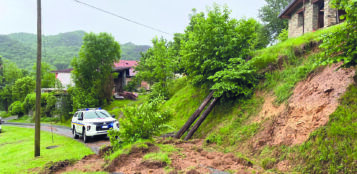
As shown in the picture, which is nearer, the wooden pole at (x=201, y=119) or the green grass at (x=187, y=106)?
the wooden pole at (x=201, y=119)

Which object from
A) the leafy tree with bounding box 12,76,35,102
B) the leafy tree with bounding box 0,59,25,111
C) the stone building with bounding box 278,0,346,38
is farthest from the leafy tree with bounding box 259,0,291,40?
the leafy tree with bounding box 0,59,25,111

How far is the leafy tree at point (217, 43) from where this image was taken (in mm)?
12155

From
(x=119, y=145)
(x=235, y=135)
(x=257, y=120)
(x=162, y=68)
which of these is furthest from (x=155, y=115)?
(x=162, y=68)

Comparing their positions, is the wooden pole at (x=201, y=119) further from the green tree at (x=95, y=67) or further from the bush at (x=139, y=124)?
the green tree at (x=95, y=67)

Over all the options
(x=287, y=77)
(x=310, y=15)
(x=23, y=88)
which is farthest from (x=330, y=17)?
A: (x=23, y=88)

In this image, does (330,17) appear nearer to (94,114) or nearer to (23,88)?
(94,114)

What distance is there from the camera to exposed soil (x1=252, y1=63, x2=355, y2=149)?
6723mm

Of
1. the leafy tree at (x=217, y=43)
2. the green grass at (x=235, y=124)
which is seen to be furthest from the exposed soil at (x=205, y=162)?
the leafy tree at (x=217, y=43)

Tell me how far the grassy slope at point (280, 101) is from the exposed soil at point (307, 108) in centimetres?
32

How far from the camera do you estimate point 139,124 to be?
884 centimetres

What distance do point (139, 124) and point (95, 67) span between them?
25.9 m

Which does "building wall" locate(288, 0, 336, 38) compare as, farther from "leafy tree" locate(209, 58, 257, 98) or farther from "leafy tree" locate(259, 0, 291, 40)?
"leafy tree" locate(259, 0, 291, 40)

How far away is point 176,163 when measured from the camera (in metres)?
6.84

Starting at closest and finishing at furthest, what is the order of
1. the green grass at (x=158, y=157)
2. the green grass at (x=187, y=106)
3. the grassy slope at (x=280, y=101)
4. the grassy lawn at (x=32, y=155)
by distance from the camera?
1. the grassy slope at (x=280, y=101)
2. the green grass at (x=158, y=157)
3. the grassy lawn at (x=32, y=155)
4. the green grass at (x=187, y=106)
